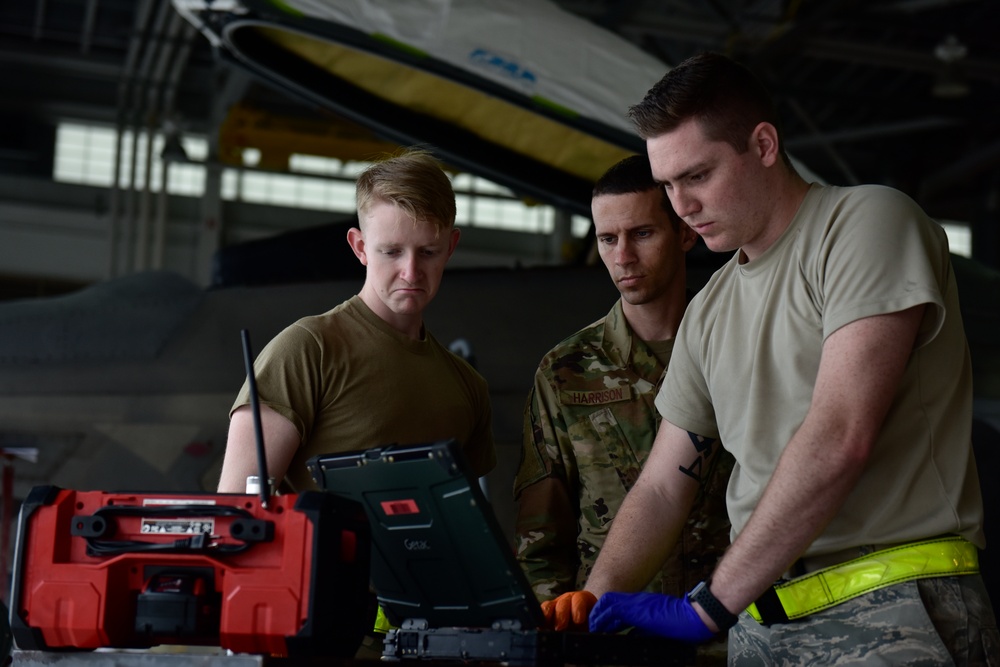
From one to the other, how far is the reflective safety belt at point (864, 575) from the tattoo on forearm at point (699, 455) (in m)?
0.38

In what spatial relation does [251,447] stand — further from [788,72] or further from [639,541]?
[788,72]

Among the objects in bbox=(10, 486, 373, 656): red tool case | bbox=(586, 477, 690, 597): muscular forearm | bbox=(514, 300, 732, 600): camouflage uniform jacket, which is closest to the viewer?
bbox=(10, 486, 373, 656): red tool case

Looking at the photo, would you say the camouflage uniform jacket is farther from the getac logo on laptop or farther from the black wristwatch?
the getac logo on laptop

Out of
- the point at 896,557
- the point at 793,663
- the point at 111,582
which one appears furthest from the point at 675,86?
the point at 111,582

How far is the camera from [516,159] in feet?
13.6

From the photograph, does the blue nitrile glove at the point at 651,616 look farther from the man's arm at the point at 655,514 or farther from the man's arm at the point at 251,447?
the man's arm at the point at 251,447

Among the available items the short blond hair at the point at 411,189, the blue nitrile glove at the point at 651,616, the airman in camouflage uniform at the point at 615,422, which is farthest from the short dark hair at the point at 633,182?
the blue nitrile glove at the point at 651,616

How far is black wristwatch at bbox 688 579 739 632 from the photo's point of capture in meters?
1.67

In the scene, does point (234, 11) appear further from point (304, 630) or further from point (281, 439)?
point (304, 630)

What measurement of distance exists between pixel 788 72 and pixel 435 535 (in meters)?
13.0

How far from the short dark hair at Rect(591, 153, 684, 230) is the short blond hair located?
0.69 metres

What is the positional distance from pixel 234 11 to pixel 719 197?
7.26 feet

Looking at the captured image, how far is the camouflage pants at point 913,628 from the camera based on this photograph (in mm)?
1641

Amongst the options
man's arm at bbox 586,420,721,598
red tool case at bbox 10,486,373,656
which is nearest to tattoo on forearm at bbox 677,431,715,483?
man's arm at bbox 586,420,721,598
